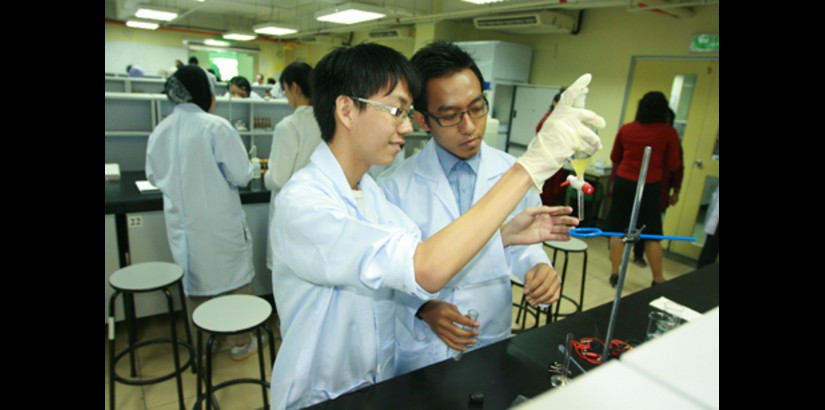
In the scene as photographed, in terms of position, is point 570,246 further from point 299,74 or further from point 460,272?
point 299,74

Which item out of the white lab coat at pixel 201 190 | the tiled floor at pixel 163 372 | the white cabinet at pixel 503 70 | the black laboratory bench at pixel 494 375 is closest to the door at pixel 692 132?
the white cabinet at pixel 503 70

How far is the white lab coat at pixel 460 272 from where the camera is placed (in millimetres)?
1300

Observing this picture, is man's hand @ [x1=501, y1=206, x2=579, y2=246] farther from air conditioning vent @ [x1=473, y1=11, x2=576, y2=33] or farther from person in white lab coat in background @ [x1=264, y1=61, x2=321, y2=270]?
air conditioning vent @ [x1=473, y1=11, x2=576, y2=33]

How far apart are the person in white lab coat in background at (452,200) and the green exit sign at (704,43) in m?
3.91

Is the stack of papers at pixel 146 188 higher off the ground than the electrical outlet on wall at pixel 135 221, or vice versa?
the stack of papers at pixel 146 188

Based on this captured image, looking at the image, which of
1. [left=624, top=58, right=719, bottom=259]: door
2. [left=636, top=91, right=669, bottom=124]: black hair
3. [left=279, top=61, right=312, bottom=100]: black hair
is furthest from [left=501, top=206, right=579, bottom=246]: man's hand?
[left=624, top=58, right=719, bottom=259]: door

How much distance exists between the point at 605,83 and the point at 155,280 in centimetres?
527

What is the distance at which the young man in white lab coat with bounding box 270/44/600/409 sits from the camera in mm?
830

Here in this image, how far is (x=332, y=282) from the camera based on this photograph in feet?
2.81

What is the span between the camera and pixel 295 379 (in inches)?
40.5

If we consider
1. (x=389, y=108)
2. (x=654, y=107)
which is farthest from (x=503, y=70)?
(x=389, y=108)

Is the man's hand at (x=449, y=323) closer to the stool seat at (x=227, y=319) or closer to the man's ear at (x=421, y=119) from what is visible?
the man's ear at (x=421, y=119)
